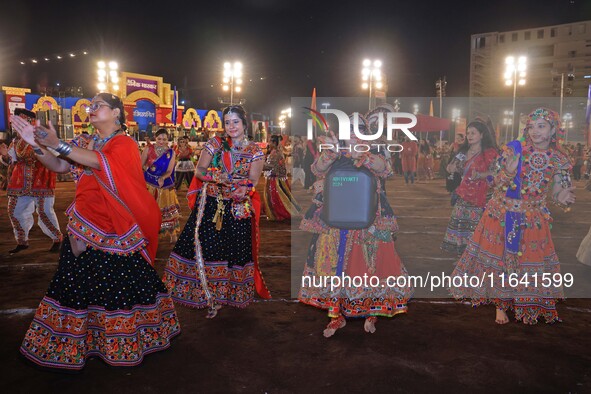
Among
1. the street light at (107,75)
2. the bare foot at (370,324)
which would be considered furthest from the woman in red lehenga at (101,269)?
the street light at (107,75)

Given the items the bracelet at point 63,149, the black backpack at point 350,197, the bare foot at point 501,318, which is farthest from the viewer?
the bare foot at point 501,318

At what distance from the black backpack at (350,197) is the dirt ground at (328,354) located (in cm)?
109

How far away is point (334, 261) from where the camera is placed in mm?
4457

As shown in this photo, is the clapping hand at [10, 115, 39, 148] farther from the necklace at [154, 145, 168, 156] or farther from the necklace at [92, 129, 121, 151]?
the necklace at [154, 145, 168, 156]

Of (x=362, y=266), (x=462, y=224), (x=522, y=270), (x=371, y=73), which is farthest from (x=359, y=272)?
(x=371, y=73)

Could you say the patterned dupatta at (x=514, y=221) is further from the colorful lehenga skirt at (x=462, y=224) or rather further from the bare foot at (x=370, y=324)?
the colorful lehenga skirt at (x=462, y=224)

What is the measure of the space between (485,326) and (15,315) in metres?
4.69

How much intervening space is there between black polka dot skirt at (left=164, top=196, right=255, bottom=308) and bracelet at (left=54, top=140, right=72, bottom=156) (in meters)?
1.88

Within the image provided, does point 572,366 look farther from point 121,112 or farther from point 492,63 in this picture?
point 492,63

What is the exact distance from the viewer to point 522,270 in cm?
476

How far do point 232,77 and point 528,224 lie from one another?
50.1ft

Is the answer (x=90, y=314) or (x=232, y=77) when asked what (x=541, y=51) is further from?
(x=90, y=314)

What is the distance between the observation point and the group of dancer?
366 centimetres

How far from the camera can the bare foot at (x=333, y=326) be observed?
450 centimetres
